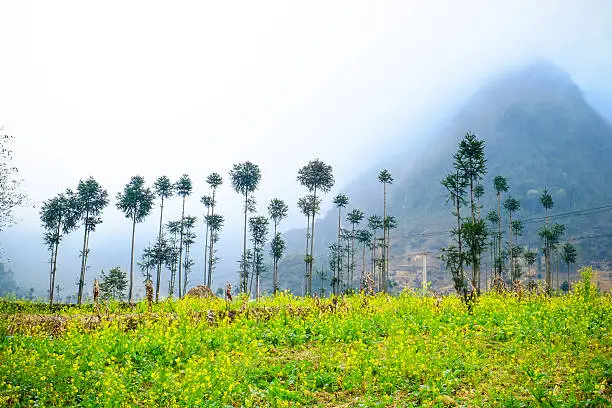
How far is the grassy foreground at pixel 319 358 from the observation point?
22.7ft

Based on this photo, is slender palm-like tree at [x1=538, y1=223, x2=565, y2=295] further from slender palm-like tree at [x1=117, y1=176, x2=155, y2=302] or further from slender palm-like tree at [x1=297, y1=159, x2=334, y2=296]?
slender palm-like tree at [x1=117, y1=176, x2=155, y2=302]

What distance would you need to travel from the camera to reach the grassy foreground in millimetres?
6914

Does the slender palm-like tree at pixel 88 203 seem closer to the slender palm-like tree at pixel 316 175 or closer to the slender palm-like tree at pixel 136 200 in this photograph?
the slender palm-like tree at pixel 136 200

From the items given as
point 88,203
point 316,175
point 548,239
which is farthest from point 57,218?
point 548,239

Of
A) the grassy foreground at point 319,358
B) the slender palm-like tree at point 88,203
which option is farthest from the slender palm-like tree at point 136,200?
the grassy foreground at point 319,358

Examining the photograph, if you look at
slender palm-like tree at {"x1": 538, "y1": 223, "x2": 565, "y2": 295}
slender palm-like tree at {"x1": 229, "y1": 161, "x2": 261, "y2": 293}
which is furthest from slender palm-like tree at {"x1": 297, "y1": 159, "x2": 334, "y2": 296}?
slender palm-like tree at {"x1": 538, "y1": 223, "x2": 565, "y2": 295}

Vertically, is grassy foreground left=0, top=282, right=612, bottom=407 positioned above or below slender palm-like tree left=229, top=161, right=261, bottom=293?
below

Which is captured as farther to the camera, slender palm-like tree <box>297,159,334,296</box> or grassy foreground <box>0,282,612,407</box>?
slender palm-like tree <box>297,159,334,296</box>

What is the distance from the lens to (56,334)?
11875 mm

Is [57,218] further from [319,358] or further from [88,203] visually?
[319,358]

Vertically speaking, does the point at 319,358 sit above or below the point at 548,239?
below

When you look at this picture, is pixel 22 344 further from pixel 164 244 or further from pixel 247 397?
Answer: pixel 164 244

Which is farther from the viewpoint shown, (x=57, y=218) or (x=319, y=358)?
(x=57, y=218)

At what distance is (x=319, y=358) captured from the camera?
9.21 meters
